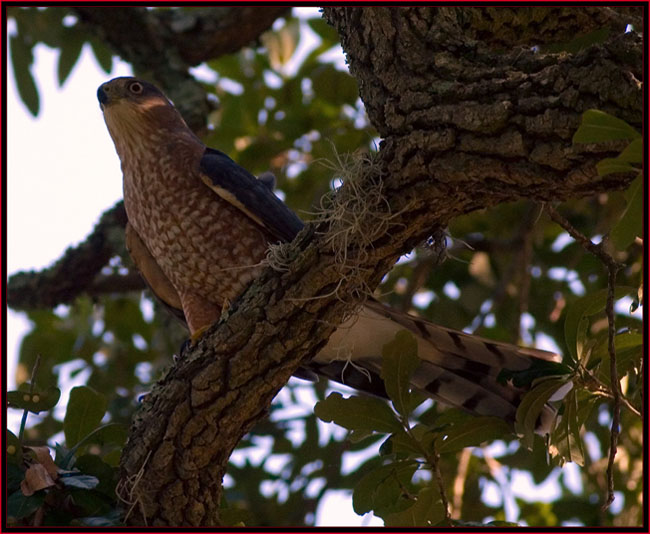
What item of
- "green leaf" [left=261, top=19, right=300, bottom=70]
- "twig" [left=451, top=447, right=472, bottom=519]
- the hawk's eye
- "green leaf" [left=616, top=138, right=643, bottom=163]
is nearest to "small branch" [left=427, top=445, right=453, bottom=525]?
"green leaf" [left=616, top=138, right=643, bottom=163]

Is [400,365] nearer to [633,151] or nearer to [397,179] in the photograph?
[397,179]

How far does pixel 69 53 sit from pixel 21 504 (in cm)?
333

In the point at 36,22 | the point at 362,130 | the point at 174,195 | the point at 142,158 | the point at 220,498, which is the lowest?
the point at 220,498

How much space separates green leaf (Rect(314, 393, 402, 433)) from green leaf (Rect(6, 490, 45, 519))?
93 cm

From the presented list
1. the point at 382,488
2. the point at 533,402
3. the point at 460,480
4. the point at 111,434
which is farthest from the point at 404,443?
the point at 460,480

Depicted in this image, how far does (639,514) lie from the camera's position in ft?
15.1

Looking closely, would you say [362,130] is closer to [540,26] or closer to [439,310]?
[439,310]

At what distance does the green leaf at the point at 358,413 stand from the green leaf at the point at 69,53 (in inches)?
124

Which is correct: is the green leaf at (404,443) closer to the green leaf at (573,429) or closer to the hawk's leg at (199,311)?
the green leaf at (573,429)

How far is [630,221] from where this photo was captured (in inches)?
77.2

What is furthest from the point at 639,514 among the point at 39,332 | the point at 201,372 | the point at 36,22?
the point at 36,22

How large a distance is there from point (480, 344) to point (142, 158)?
1756 millimetres

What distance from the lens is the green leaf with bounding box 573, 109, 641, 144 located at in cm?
187

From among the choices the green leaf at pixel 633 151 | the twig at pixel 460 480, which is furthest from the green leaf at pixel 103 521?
the twig at pixel 460 480
